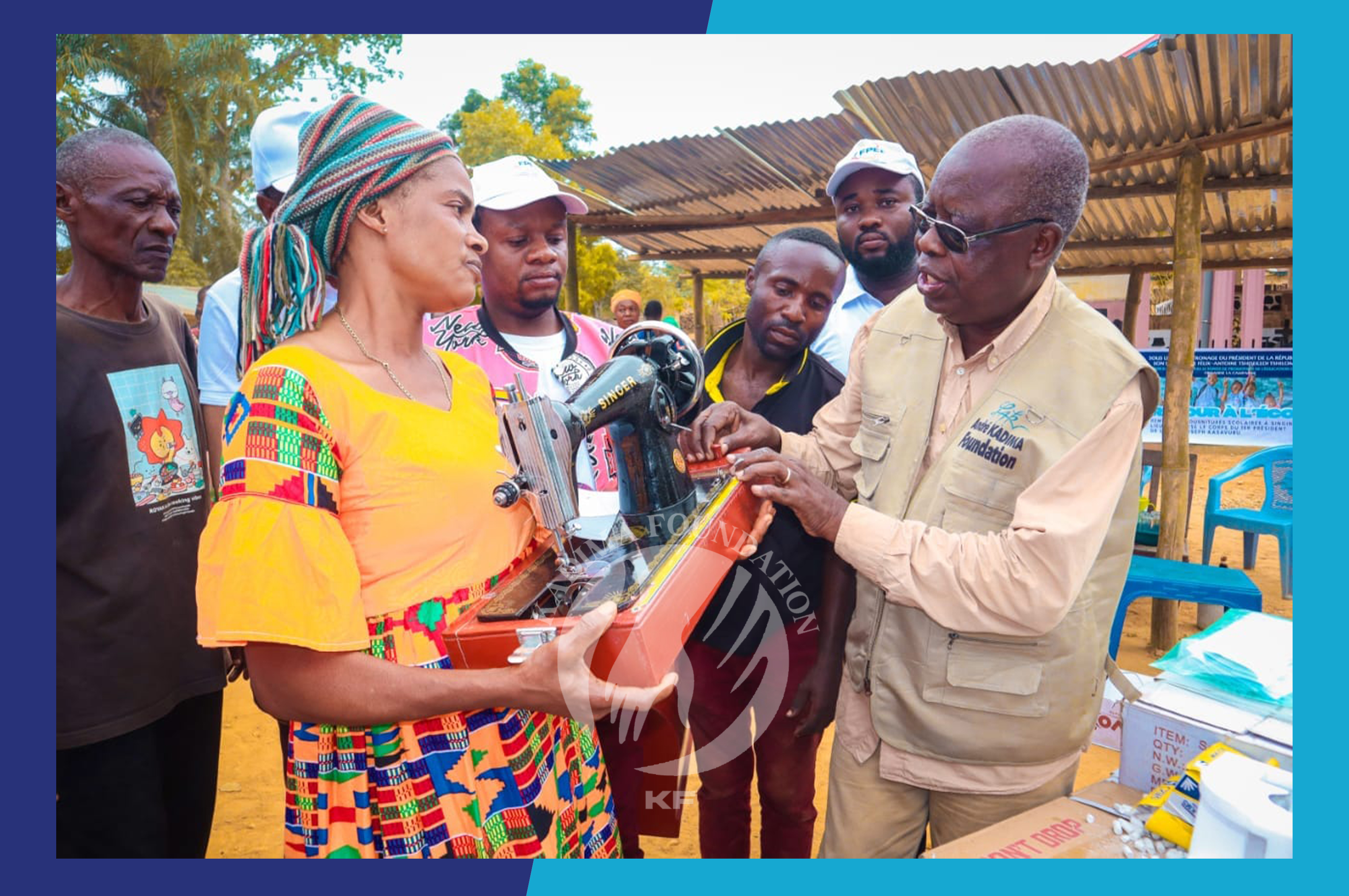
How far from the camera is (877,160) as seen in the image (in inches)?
119

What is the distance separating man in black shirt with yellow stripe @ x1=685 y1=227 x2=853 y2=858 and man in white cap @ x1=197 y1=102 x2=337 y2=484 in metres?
1.57

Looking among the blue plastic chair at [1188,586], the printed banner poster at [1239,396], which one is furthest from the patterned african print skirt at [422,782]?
the printed banner poster at [1239,396]

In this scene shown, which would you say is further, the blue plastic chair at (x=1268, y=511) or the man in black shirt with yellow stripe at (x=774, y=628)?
the blue plastic chair at (x=1268, y=511)

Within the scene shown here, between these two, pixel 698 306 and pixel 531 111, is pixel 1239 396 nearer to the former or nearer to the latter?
pixel 698 306

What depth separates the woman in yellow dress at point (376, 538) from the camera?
1.25 metres

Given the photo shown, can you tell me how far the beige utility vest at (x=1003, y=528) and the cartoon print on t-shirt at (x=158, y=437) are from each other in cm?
199

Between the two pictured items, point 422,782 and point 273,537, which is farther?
point 422,782

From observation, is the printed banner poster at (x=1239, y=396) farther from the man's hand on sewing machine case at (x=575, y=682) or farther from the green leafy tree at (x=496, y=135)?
the man's hand on sewing machine case at (x=575, y=682)

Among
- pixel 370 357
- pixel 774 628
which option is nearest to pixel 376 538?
pixel 370 357

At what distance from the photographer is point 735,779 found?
280cm

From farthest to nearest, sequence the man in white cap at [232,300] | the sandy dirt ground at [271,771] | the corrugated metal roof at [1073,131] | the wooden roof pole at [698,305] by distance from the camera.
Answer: the wooden roof pole at [698,305], the sandy dirt ground at [271,771], the corrugated metal roof at [1073,131], the man in white cap at [232,300]

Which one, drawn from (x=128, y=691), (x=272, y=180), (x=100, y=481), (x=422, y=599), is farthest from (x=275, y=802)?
(x=422, y=599)

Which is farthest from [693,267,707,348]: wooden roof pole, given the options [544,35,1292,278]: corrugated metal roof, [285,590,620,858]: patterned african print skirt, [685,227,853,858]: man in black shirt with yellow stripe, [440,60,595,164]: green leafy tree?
[285,590,620,858]: patterned african print skirt

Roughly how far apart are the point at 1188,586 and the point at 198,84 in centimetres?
497
